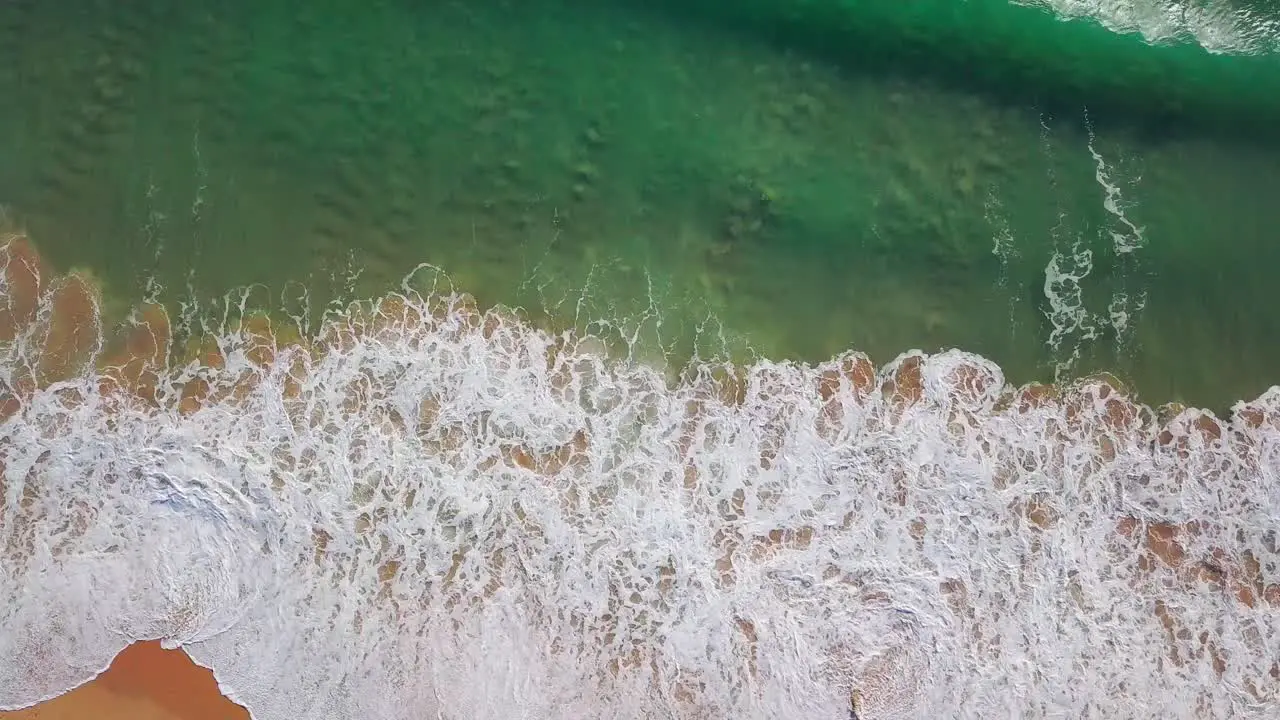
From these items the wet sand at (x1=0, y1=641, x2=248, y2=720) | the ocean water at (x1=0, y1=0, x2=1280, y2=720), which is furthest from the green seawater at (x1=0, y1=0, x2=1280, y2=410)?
the wet sand at (x1=0, y1=641, x2=248, y2=720)

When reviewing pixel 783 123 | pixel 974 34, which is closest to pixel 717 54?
pixel 783 123

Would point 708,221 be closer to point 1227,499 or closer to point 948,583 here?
point 948,583

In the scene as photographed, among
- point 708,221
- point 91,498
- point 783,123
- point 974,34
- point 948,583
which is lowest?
point 91,498

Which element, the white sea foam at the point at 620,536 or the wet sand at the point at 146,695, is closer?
the wet sand at the point at 146,695

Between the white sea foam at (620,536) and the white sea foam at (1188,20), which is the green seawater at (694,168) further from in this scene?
the white sea foam at (620,536)

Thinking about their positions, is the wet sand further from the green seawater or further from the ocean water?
the green seawater

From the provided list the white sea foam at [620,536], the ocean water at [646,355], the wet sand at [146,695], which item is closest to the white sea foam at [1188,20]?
the ocean water at [646,355]
